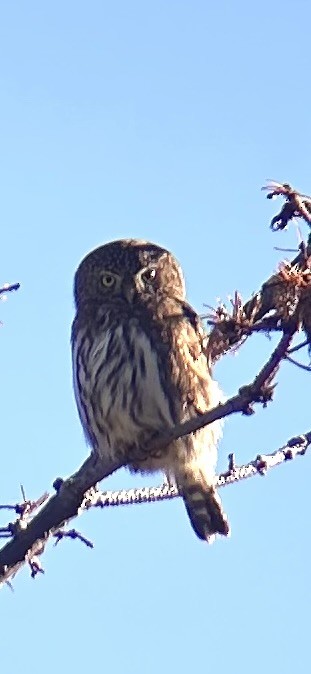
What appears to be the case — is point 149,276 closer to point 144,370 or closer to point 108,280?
point 108,280

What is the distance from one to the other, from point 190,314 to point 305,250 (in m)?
1.52

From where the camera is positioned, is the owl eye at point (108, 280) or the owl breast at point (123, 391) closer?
the owl breast at point (123, 391)

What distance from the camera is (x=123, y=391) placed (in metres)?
4.13

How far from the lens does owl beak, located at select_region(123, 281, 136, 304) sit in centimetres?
438

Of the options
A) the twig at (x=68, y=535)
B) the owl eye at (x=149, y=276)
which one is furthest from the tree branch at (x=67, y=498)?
the owl eye at (x=149, y=276)

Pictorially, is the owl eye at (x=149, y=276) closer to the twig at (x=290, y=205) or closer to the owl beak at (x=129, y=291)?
the owl beak at (x=129, y=291)

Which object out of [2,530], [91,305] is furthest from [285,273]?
[91,305]

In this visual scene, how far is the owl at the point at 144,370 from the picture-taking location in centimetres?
409

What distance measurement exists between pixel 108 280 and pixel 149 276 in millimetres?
172

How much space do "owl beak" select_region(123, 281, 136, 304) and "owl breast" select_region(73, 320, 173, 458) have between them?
0.43 ft

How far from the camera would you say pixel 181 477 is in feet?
14.8

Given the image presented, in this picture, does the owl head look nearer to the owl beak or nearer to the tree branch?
the owl beak

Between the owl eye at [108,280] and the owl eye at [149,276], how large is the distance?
0.41 ft

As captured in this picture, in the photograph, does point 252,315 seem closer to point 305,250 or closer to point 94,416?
point 305,250
